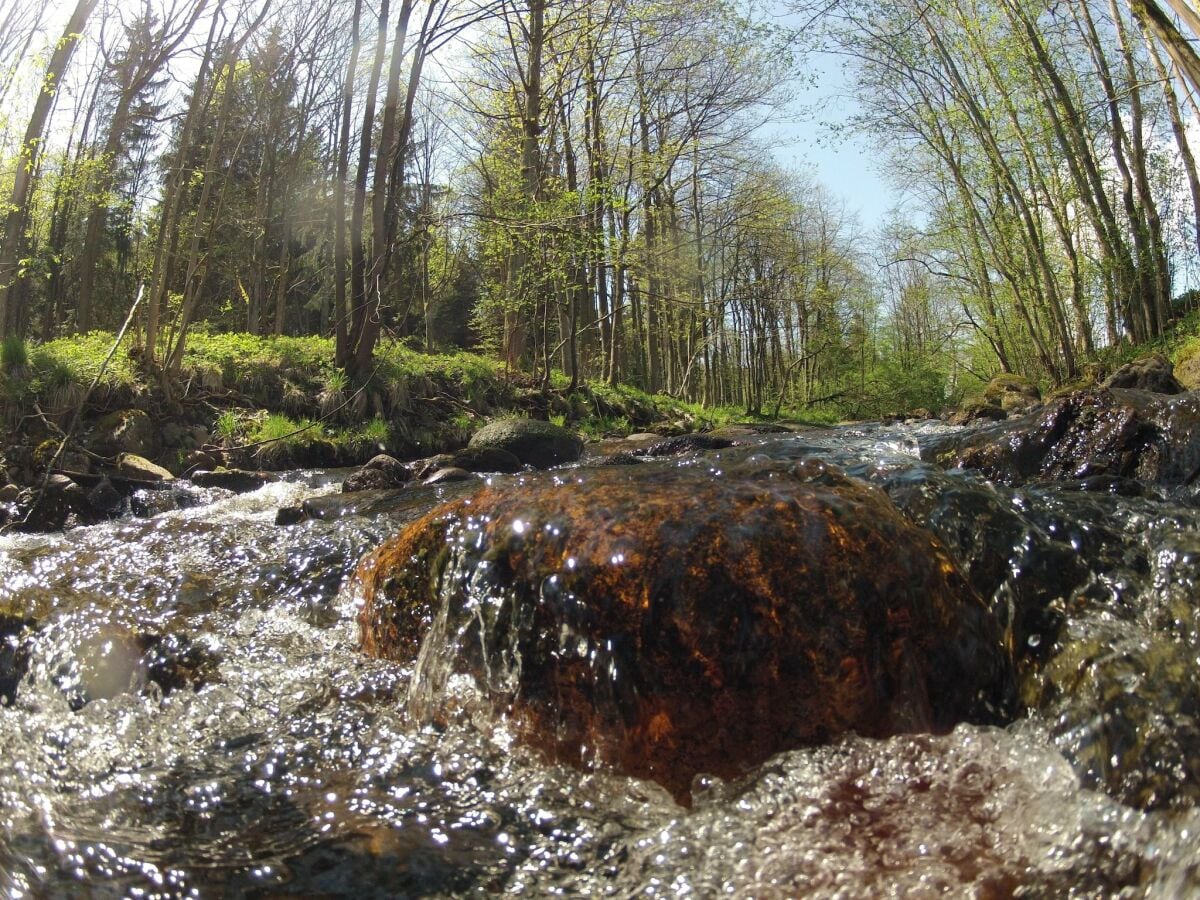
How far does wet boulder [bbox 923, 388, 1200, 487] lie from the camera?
5973mm

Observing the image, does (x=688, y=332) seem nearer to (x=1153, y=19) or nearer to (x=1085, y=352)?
(x=1085, y=352)

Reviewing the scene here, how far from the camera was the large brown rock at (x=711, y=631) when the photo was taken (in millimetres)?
2719

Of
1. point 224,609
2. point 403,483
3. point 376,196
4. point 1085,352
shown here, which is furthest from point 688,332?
point 224,609

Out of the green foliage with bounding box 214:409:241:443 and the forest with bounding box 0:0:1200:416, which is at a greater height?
the forest with bounding box 0:0:1200:416

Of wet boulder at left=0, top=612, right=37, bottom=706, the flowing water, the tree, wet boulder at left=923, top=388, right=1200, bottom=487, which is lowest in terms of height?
the flowing water

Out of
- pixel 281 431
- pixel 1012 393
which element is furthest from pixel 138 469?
pixel 1012 393

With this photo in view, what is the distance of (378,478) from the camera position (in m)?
8.16

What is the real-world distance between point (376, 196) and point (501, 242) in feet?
A: 9.42

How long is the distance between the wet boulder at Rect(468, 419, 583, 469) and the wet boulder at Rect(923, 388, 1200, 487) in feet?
16.4

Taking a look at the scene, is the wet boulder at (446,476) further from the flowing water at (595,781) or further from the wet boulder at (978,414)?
the wet boulder at (978,414)

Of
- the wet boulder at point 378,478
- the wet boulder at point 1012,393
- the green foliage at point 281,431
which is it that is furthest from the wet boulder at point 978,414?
the green foliage at point 281,431

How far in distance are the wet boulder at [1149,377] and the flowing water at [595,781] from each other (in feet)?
28.1

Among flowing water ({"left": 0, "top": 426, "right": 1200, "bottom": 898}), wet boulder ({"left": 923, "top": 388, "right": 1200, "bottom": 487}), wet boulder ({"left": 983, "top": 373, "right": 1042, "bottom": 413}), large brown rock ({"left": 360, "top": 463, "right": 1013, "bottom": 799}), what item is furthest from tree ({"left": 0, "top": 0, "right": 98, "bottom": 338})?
wet boulder ({"left": 983, "top": 373, "right": 1042, "bottom": 413})

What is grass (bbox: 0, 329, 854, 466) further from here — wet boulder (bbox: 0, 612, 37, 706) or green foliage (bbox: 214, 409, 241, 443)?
wet boulder (bbox: 0, 612, 37, 706)
